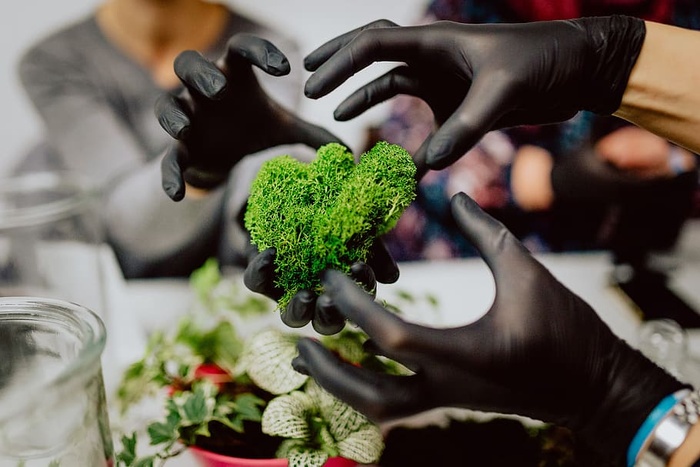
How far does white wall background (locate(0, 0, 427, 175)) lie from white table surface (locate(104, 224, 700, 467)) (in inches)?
17.7

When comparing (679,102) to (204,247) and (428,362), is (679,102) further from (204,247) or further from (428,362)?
(204,247)

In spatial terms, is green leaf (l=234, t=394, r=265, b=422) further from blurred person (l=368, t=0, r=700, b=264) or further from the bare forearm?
blurred person (l=368, t=0, r=700, b=264)

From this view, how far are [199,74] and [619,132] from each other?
1189mm

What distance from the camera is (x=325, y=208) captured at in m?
0.53

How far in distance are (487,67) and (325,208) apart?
24cm

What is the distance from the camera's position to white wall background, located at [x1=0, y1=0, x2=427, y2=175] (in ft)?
4.36

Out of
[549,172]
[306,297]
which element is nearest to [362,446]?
[306,297]

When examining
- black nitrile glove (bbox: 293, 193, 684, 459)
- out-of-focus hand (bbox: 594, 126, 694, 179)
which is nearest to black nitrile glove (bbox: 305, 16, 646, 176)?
black nitrile glove (bbox: 293, 193, 684, 459)

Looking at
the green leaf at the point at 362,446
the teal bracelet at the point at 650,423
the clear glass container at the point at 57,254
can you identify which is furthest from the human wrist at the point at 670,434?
the clear glass container at the point at 57,254

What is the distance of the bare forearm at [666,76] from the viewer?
2.23 ft

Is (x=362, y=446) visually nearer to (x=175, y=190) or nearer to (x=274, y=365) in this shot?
(x=274, y=365)

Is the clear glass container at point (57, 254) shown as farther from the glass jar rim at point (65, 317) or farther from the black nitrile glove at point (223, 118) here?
the glass jar rim at point (65, 317)

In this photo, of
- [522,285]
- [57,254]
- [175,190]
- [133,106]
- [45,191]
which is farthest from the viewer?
[133,106]

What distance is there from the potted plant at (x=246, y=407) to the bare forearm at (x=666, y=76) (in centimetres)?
47
